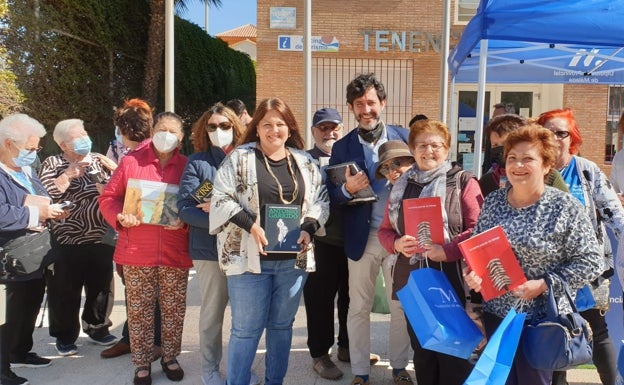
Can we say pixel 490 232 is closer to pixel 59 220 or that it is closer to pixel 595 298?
pixel 595 298

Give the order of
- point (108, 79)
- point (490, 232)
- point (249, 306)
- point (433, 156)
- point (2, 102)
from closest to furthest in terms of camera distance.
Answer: point (490, 232) → point (433, 156) → point (249, 306) → point (2, 102) → point (108, 79)

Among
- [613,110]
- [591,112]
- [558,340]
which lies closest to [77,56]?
[591,112]

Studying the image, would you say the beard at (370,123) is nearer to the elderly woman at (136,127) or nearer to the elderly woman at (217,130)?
the elderly woman at (217,130)

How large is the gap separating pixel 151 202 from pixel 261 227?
93cm

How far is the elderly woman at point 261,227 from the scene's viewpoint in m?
3.15

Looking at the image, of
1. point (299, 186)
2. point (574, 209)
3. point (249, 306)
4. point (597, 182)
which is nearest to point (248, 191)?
point (299, 186)

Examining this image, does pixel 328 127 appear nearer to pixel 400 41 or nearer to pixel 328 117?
pixel 328 117

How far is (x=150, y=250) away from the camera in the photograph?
3.70 meters

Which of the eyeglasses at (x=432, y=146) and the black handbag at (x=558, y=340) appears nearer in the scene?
the black handbag at (x=558, y=340)

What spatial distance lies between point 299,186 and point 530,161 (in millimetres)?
1321

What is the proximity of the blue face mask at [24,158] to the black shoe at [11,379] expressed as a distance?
1.46 metres

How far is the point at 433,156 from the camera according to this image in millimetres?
3008

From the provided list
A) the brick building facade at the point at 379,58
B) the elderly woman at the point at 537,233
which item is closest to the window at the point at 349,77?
the brick building facade at the point at 379,58

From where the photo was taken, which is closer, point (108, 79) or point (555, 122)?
point (555, 122)
